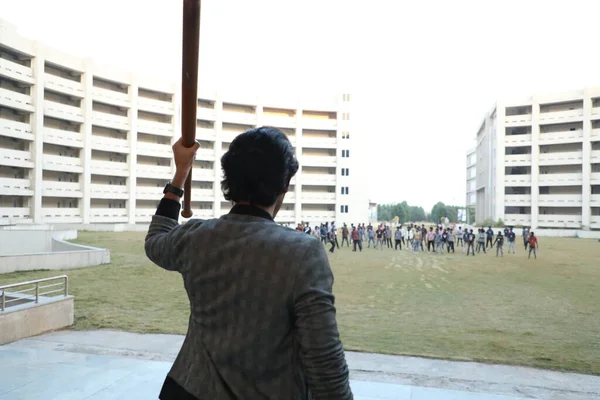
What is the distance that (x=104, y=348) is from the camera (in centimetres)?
492

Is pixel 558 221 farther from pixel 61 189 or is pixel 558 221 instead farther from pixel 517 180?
pixel 61 189

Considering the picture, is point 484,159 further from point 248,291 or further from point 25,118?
point 248,291

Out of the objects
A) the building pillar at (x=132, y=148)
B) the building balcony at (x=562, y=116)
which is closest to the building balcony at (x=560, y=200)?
the building balcony at (x=562, y=116)

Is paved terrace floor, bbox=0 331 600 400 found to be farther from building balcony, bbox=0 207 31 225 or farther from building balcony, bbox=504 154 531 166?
building balcony, bbox=504 154 531 166

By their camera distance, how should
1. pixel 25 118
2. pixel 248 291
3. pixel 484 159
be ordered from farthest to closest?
pixel 484 159 → pixel 25 118 → pixel 248 291

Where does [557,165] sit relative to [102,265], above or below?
above

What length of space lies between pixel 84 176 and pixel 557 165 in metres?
36.8

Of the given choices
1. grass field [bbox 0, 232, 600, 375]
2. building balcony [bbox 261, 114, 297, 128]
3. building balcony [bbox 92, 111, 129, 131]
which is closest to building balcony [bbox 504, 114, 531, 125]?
building balcony [bbox 261, 114, 297, 128]

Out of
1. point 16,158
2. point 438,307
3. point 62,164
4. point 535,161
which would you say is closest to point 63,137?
point 62,164

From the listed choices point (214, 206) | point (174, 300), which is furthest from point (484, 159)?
point (174, 300)

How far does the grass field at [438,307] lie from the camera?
5.51 metres

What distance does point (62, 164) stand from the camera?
98.4 feet

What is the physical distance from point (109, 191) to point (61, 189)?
141 inches

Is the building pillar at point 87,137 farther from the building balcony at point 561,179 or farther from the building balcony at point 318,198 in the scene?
the building balcony at point 561,179
